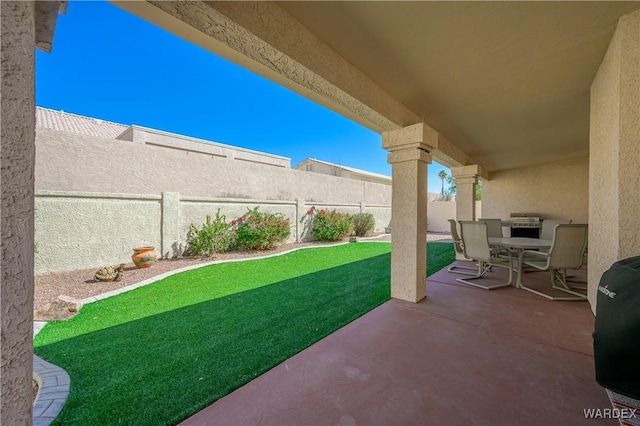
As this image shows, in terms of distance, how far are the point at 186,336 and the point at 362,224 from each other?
10854mm

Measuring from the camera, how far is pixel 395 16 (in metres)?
1.98

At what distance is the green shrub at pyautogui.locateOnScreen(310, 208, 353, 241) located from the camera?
10836 mm

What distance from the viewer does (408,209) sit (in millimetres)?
3748

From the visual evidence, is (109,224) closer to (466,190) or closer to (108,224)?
(108,224)

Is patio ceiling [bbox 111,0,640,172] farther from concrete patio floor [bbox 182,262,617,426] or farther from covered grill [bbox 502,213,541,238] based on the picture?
covered grill [bbox 502,213,541,238]

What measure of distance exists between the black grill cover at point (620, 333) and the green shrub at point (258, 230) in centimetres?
775

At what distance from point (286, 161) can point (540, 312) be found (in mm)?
14541

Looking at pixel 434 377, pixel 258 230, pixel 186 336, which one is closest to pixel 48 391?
pixel 186 336

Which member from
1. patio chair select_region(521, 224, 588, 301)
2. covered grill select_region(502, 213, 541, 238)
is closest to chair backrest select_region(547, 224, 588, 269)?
A: patio chair select_region(521, 224, 588, 301)

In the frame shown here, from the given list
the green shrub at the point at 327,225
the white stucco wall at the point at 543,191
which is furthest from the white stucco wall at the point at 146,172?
the white stucco wall at the point at 543,191

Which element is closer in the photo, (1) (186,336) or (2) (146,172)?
(1) (186,336)

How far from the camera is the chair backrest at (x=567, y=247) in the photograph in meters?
3.84

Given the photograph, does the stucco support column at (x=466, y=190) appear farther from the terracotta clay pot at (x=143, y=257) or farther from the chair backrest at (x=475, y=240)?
the terracotta clay pot at (x=143, y=257)

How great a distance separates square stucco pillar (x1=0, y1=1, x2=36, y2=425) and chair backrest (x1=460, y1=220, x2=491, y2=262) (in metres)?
5.22
